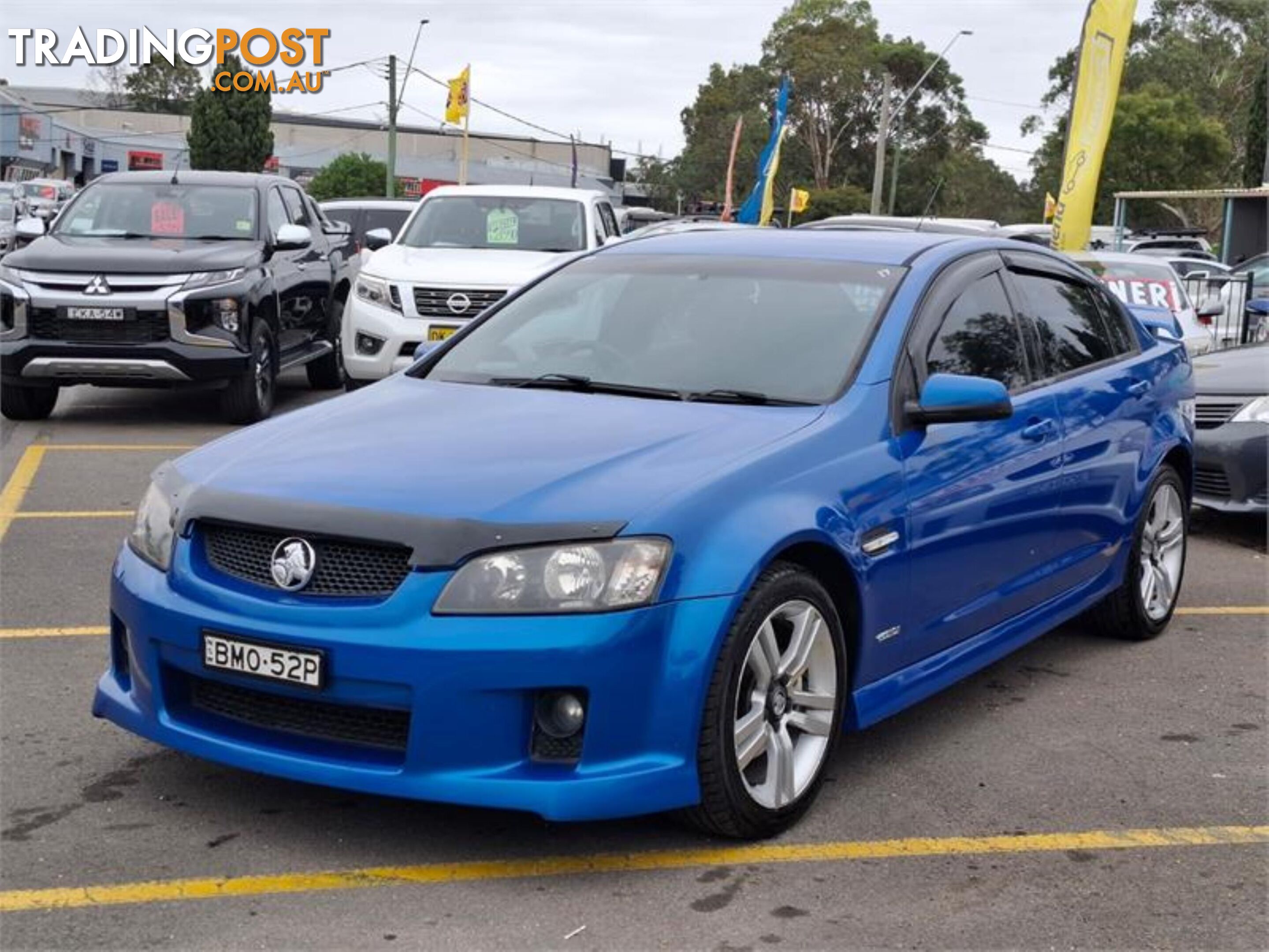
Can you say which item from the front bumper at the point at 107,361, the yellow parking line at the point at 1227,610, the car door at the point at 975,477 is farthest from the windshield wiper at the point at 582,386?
the front bumper at the point at 107,361

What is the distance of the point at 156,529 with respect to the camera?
434 cm

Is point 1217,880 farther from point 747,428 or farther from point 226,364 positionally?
point 226,364

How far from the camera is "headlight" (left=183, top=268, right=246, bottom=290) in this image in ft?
36.8

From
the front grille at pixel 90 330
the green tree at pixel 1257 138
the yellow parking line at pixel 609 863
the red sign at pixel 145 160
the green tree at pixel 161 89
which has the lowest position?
the yellow parking line at pixel 609 863

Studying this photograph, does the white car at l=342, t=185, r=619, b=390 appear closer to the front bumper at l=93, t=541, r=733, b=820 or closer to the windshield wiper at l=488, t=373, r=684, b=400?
the windshield wiper at l=488, t=373, r=684, b=400

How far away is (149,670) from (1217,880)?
2.73m

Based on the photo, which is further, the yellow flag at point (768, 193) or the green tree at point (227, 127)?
the green tree at point (227, 127)

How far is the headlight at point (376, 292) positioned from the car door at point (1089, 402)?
6798 millimetres

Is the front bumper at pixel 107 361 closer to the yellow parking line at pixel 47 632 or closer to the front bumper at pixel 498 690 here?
the yellow parking line at pixel 47 632

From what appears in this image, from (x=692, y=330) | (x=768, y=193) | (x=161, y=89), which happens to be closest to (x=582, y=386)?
(x=692, y=330)

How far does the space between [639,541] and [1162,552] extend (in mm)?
3477

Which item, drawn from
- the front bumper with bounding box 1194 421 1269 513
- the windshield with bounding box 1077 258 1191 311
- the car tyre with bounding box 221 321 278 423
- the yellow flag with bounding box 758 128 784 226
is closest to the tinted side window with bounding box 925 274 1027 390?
the front bumper with bounding box 1194 421 1269 513

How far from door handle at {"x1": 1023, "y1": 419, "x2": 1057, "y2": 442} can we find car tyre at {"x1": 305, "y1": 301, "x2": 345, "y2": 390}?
9334 millimetres

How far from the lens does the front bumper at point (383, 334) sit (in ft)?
39.4
